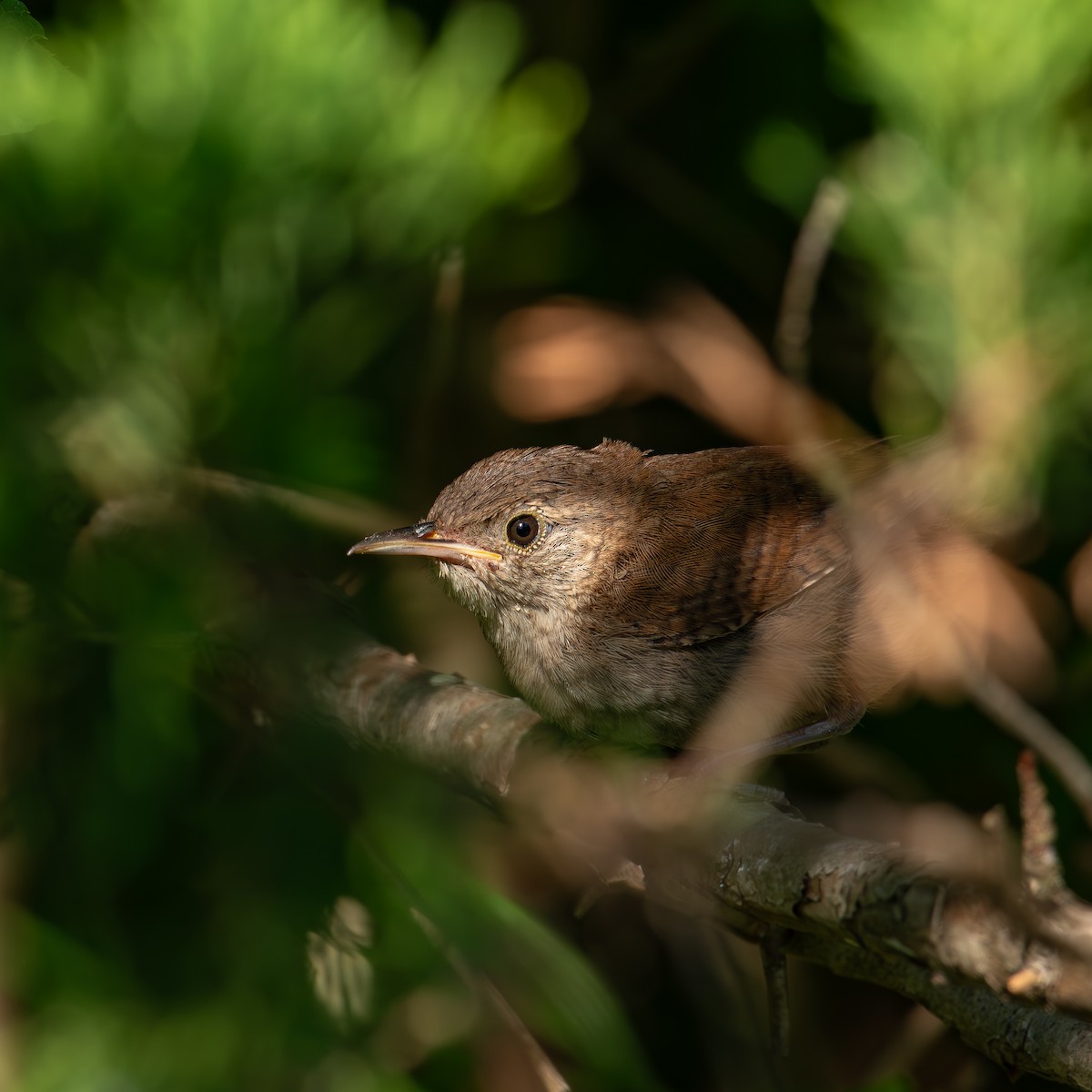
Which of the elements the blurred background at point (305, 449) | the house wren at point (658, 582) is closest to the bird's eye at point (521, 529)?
the house wren at point (658, 582)

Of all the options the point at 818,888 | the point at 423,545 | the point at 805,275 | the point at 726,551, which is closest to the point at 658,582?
the point at 726,551

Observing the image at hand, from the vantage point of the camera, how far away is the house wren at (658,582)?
248 centimetres

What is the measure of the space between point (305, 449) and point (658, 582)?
0.74 m

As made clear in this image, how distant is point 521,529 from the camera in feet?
8.85

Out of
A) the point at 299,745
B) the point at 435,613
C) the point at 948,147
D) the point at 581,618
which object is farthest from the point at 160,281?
the point at 948,147

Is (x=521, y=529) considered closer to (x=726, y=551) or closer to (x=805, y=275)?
(x=726, y=551)

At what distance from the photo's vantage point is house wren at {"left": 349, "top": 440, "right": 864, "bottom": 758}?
248cm

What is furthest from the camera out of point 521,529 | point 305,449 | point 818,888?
point 521,529

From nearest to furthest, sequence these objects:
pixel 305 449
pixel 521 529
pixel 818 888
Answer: pixel 818 888, pixel 305 449, pixel 521 529

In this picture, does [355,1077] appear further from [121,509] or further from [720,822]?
[121,509]

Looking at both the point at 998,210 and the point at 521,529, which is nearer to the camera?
the point at 998,210

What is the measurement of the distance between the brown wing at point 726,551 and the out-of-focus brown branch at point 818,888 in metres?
0.35

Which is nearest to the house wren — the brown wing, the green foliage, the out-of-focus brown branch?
the brown wing

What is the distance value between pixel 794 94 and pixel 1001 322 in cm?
128
